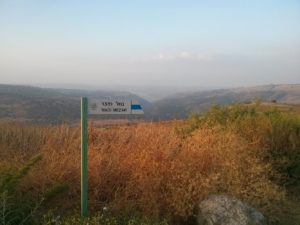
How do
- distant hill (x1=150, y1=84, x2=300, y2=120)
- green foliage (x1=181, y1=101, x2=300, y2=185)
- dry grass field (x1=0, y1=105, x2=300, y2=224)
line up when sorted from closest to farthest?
dry grass field (x1=0, y1=105, x2=300, y2=224), green foliage (x1=181, y1=101, x2=300, y2=185), distant hill (x1=150, y1=84, x2=300, y2=120)

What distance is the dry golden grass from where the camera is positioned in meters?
7.37

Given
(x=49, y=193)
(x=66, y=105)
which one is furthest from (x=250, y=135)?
(x=66, y=105)

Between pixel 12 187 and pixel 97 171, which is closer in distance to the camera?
pixel 12 187

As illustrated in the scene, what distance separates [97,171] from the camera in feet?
25.8

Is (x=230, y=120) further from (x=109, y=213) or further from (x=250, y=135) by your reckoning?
(x=109, y=213)

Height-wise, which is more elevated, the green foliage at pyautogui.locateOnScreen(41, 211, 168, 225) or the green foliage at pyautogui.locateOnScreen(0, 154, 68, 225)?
the green foliage at pyautogui.locateOnScreen(0, 154, 68, 225)

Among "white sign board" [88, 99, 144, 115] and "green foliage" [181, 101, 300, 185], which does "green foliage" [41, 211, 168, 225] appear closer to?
"white sign board" [88, 99, 144, 115]

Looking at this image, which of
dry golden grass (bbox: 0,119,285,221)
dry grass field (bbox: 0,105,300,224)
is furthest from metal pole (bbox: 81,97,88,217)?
dry golden grass (bbox: 0,119,285,221)

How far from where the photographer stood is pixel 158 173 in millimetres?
7629

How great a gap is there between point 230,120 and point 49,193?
6.22 m

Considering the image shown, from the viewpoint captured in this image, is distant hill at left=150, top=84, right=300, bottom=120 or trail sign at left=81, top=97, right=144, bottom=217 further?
distant hill at left=150, top=84, right=300, bottom=120

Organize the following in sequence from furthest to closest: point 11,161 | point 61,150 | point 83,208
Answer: point 61,150
point 11,161
point 83,208

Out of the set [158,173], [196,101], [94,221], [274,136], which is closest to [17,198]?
[94,221]

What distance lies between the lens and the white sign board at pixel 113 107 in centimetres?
680
